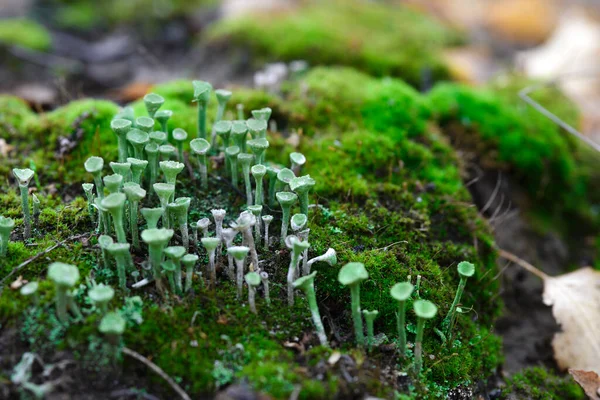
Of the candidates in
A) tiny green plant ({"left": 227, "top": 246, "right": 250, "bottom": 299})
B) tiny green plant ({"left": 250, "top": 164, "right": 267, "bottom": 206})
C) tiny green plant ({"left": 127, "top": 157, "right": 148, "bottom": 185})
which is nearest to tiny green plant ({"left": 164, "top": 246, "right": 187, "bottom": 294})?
tiny green plant ({"left": 227, "top": 246, "right": 250, "bottom": 299})

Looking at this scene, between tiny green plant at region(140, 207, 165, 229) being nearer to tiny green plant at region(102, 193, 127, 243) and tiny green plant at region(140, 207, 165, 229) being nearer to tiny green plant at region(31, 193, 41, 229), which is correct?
tiny green plant at region(102, 193, 127, 243)

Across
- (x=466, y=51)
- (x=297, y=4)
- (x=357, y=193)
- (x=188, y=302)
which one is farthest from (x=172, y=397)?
(x=466, y=51)

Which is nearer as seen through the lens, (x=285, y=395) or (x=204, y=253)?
(x=285, y=395)

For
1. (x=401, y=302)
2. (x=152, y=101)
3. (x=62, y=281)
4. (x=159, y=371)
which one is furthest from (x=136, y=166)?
(x=401, y=302)

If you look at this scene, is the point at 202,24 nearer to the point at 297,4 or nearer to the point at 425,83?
the point at 297,4

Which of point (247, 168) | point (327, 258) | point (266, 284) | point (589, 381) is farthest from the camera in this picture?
point (247, 168)

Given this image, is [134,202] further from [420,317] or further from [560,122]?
[560,122]
